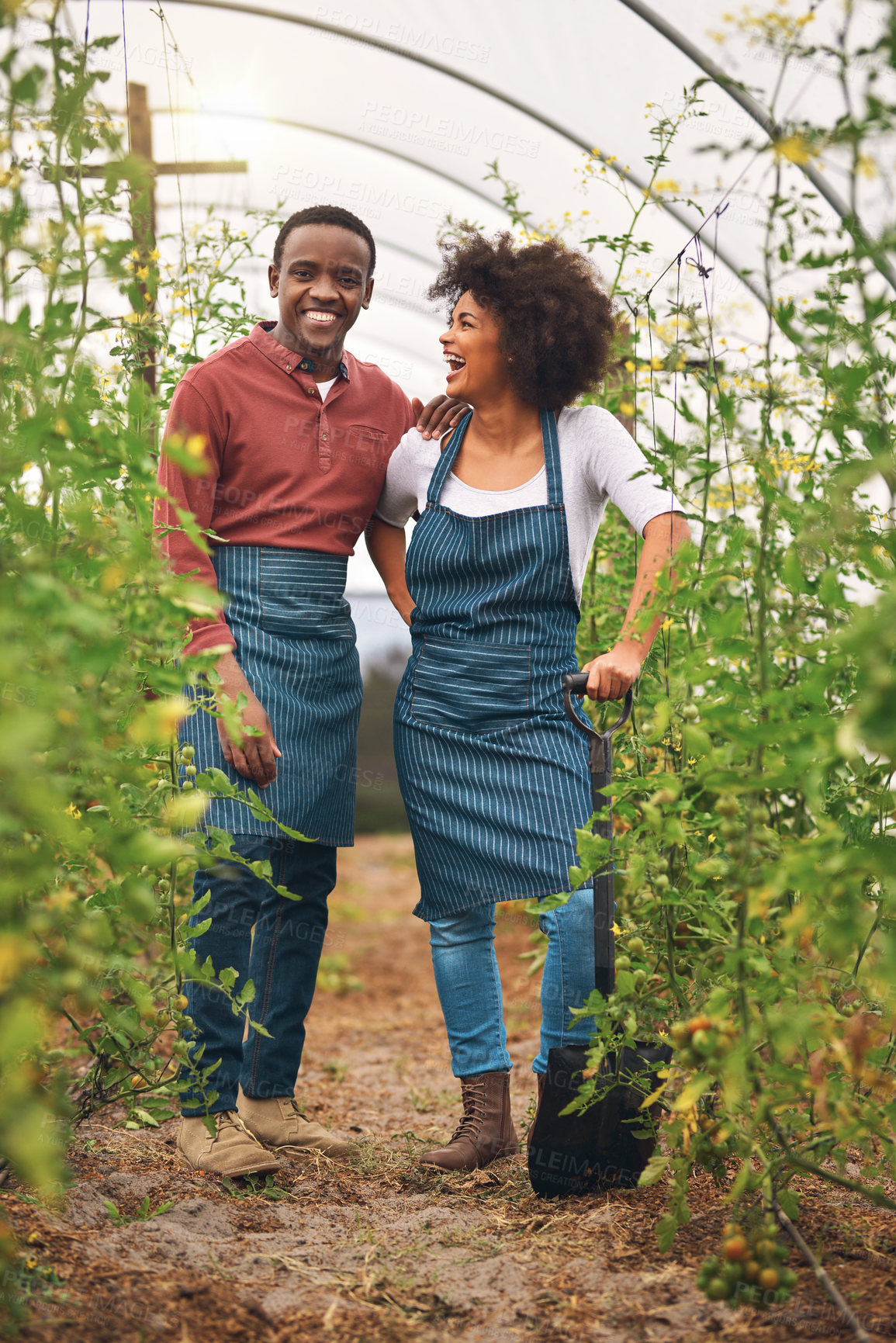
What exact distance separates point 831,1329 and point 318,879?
1.37 metres

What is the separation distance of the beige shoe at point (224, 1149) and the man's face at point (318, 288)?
1.62m

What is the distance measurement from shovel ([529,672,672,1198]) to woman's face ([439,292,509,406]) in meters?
0.83

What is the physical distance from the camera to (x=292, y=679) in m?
2.39

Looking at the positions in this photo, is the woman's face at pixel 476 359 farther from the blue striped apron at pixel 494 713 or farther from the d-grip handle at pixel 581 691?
the d-grip handle at pixel 581 691

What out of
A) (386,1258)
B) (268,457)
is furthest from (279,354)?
(386,1258)

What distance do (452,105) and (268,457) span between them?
109 inches

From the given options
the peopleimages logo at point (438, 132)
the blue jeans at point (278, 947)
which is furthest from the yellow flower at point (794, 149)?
the peopleimages logo at point (438, 132)

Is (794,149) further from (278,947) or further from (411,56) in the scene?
(411,56)

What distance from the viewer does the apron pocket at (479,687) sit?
2.28m

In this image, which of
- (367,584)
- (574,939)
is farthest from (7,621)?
(367,584)

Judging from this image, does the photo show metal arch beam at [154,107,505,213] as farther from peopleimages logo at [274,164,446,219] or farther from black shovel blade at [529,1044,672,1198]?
black shovel blade at [529,1044,672,1198]

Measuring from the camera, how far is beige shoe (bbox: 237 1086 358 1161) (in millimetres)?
2432

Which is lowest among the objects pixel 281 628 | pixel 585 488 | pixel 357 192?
pixel 281 628

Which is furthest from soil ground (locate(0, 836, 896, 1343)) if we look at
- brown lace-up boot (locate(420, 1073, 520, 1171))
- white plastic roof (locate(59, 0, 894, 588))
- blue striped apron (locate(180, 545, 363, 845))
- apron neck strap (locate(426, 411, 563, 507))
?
white plastic roof (locate(59, 0, 894, 588))
